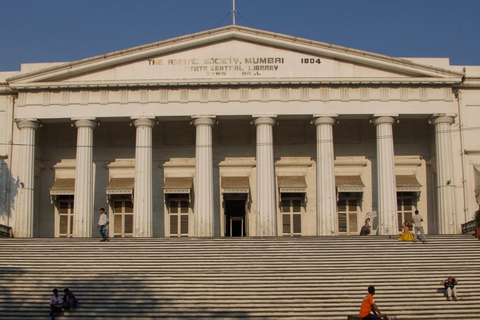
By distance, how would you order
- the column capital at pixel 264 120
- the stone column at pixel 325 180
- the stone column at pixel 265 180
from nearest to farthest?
the stone column at pixel 265 180
the stone column at pixel 325 180
the column capital at pixel 264 120

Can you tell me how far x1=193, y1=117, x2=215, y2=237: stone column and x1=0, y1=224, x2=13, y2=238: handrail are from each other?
10236 millimetres

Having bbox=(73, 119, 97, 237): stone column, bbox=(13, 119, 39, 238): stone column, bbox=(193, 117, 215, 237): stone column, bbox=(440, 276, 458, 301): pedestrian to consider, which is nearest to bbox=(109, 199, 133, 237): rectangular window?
bbox=(73, 119, 97, 237): stone column

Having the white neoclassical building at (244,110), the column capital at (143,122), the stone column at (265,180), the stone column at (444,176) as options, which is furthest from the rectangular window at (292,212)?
the column capital at (143,122)

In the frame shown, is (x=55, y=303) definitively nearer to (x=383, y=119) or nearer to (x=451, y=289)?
(x=451, y=289)

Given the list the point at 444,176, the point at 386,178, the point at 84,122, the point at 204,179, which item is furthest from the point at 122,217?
the point at 444,176

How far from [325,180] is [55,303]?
1794cm

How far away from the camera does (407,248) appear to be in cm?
3306

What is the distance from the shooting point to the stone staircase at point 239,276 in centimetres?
2634

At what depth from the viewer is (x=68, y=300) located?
85.3 feet

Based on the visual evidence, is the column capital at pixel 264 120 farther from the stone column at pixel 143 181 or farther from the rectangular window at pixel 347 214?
the rectangular window at pixel 347 214

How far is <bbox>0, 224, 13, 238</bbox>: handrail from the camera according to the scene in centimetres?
3900

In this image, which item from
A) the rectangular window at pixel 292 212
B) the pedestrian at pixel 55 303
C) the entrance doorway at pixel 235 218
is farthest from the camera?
the entrance doorway at pixel 235 218

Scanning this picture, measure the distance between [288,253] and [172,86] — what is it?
12602mm

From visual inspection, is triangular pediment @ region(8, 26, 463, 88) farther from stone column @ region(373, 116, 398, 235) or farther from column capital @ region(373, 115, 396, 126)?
stone column @ region(373, 116, 398, 235)
